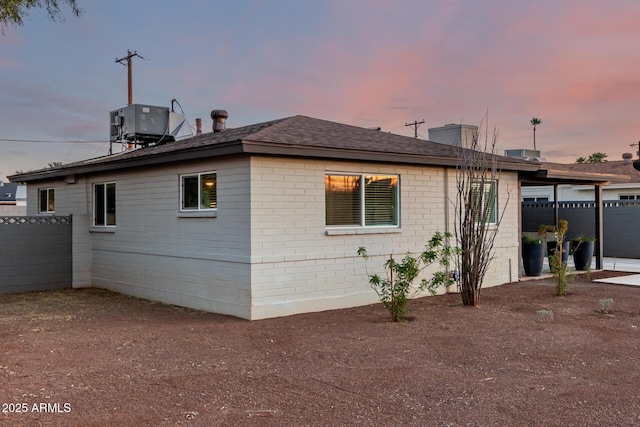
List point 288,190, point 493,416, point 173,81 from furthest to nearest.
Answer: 1. point 173,81
2. point 288,190
3. point 493,416

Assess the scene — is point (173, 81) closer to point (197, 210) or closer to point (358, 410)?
point (197, 210)

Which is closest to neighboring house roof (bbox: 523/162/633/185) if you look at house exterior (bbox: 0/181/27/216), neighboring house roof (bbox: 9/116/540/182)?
neighboring house roof (bbox: 9/116/540/182)

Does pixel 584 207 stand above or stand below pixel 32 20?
below

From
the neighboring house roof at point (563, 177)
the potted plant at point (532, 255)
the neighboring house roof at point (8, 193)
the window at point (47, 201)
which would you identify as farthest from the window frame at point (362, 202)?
the neighboring house roof at point (8, 193)

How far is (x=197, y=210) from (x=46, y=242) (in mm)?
4947

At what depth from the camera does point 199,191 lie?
9414 millimetres

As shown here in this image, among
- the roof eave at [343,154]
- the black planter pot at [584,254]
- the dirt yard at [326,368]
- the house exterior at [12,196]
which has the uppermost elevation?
the house exterior at [12,196]

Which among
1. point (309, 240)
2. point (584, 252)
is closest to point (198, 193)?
point (309, 240)

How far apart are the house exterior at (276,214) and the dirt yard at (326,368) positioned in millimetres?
657

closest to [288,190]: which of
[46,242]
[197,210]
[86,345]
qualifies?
[197,210]

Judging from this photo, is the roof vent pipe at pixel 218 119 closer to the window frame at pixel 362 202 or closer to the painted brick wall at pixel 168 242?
the painted brick wall at pixel 168 242

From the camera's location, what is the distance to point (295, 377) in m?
5.42

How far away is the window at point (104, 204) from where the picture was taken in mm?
12070

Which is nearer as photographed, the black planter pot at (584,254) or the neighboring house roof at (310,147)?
the neighboring house roof at (310,147)
